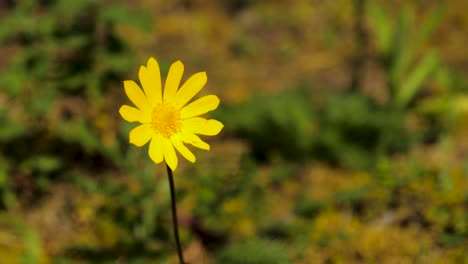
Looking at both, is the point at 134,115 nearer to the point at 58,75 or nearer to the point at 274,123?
the point at 58,75

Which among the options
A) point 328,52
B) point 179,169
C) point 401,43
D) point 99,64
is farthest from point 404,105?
point 99,64

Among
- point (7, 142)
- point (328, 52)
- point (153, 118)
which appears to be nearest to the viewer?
point (153, 118)

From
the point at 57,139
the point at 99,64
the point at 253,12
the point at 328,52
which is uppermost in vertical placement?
the point at 253,12

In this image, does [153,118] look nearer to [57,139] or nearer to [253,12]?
[57,139]

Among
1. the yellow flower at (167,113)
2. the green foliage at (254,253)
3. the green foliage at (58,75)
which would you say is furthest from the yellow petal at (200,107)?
the green foliage at (58,75)

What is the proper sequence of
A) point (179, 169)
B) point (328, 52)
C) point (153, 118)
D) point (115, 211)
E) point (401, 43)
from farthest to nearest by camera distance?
1. point (328, 52)
2. point (401, 43)
3. point (179, 169)
4. point (115, 211)
5. point (153, 118)

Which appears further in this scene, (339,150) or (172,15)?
(172,15)

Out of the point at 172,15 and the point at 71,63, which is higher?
the point at 172,15

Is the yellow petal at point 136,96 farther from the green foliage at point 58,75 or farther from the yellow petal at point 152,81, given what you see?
the green foliage at point 58,75
